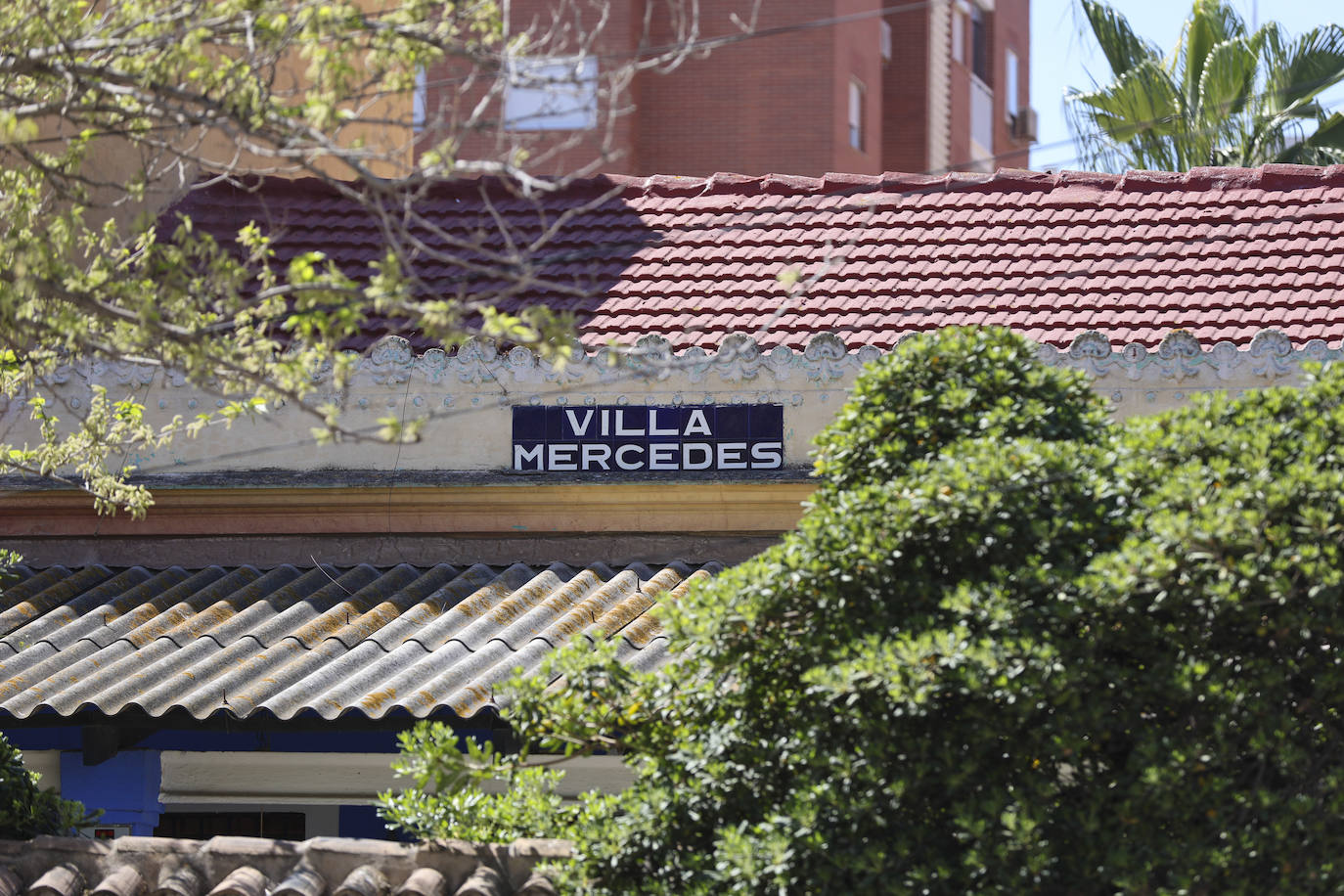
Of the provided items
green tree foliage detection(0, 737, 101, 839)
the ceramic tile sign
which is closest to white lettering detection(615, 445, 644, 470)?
the ceramic tile sign

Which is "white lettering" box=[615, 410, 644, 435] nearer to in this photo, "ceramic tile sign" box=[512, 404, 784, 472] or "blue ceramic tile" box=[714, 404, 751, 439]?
"ceramic tile sign" box=[512, 404, 784, 472]

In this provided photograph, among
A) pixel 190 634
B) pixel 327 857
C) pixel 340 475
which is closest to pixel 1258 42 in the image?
pixel 340 475

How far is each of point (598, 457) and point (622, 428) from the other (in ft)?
0.76

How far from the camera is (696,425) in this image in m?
10.3

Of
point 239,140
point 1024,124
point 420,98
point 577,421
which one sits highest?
point 1024,124

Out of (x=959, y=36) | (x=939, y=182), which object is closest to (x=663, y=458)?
(x=939, y=182)

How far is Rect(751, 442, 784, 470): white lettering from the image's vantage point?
10.2 metres

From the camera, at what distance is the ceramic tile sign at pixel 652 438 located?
1024cm

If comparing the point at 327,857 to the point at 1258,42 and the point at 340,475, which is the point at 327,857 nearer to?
the point at 340,475

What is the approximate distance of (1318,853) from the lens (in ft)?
17.6

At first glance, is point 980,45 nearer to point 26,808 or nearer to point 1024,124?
point 1024,124

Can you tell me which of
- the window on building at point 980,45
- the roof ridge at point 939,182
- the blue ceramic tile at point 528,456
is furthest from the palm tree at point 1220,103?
the window on building at point 980,45

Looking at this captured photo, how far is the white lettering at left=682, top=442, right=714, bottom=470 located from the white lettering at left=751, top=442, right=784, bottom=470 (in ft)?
0.86

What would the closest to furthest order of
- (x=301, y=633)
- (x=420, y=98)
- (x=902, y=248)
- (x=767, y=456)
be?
(x=301, y=633) → (x=767, y=456) → (x=902, y=248) → (x=420, y=98)
